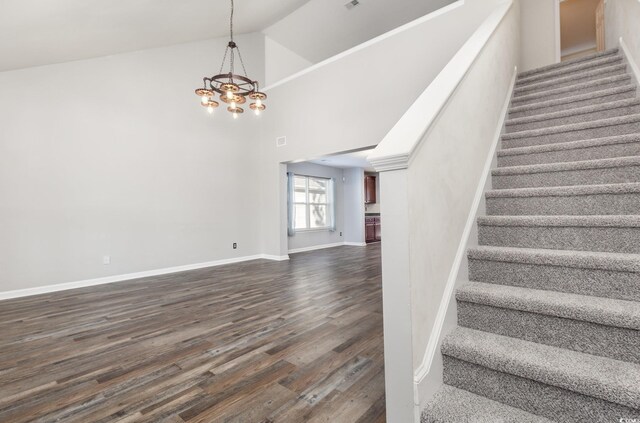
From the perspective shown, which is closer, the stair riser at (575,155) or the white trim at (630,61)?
the stair riser at (575,155)

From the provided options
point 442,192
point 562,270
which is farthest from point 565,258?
point 442,192

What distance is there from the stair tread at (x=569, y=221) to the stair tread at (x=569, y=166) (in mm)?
549

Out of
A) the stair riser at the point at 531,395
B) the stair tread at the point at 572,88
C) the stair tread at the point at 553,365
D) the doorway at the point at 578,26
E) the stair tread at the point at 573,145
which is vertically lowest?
the stair riser at the point at 531,395

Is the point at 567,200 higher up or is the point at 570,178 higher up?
the point at 570,178

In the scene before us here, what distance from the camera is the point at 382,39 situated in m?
4.46

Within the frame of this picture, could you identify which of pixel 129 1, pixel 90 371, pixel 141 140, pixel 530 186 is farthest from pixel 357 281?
pixel 129 1

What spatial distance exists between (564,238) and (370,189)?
7.90 meters

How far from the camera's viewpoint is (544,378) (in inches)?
43.9

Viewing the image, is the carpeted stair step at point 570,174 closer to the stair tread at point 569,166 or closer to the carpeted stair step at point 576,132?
the stair tread at point 569,166

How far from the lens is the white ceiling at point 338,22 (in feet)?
18.5

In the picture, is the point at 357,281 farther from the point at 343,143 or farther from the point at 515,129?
the point at 515,129

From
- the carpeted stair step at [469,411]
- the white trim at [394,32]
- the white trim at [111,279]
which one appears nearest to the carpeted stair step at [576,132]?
the carpeted stair step at [469,411]

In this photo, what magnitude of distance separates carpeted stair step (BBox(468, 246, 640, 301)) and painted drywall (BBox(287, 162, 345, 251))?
240 inches

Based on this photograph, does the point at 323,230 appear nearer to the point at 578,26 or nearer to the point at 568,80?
the point at 568,80
